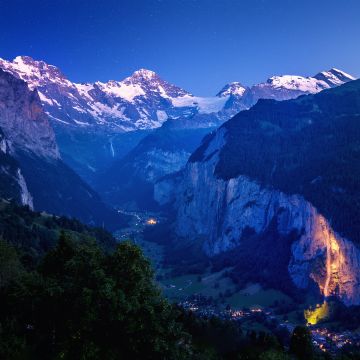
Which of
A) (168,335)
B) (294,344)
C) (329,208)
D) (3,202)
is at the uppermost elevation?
(3,202)

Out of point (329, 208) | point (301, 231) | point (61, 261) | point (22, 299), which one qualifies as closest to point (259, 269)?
point (301, 231)

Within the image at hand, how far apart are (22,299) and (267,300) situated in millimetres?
138461

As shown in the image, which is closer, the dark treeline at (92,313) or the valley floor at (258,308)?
the dark treeline at (92,313)

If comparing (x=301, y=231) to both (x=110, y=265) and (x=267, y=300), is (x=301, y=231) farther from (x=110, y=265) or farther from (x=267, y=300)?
(x=110, y=265)

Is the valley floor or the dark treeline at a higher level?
the dark treeline

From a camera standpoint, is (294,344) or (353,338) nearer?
(294,344)

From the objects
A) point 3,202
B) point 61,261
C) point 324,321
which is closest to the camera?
point 61,261

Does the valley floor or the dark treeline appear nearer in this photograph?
the dark treeline

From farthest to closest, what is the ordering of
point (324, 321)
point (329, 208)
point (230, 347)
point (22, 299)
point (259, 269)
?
point (259, 269)
point (329, 208)
point (324, 321)
point (230, 347)
point (22, 299)

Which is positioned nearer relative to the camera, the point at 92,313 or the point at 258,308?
the point at 92,313

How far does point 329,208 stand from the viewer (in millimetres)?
184250

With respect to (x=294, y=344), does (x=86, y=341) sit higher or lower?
higher

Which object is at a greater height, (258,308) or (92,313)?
(92,313)

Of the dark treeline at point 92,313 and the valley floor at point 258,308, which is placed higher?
the dark treeline at point 92,313
